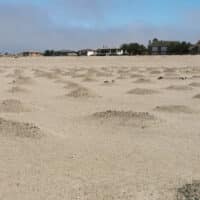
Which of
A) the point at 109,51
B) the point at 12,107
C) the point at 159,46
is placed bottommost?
the point at 109,51

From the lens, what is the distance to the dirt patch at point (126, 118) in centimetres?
1440

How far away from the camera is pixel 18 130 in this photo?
40.6 ft

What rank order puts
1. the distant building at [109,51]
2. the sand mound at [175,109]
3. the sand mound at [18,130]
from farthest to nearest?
the distant building at [109,51] < the sand mound at [175,109] < the sand mound at [18,130]

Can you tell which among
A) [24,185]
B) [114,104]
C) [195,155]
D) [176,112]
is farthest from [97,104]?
[24,185]

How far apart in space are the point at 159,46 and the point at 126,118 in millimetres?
108708

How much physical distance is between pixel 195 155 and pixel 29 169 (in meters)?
3.21

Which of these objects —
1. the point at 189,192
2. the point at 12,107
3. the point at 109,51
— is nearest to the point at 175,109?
the point at 12,107

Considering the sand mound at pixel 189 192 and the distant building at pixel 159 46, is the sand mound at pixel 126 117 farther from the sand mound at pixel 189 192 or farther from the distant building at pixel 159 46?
the distant building at pixel 159 46

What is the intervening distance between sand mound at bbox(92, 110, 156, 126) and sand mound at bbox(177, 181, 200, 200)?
6498 mm

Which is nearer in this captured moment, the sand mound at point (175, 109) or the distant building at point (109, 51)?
the sand mound at point (175, 109)

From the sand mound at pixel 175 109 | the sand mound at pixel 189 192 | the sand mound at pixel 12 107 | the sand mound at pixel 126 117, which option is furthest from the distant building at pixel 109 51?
the sand mound at pixel 189 192

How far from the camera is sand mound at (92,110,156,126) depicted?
47.4ft

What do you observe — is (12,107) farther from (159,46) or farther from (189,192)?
(159,46)

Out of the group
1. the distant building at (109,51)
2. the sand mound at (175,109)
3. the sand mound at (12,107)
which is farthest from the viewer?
the distant building at (109,51)
